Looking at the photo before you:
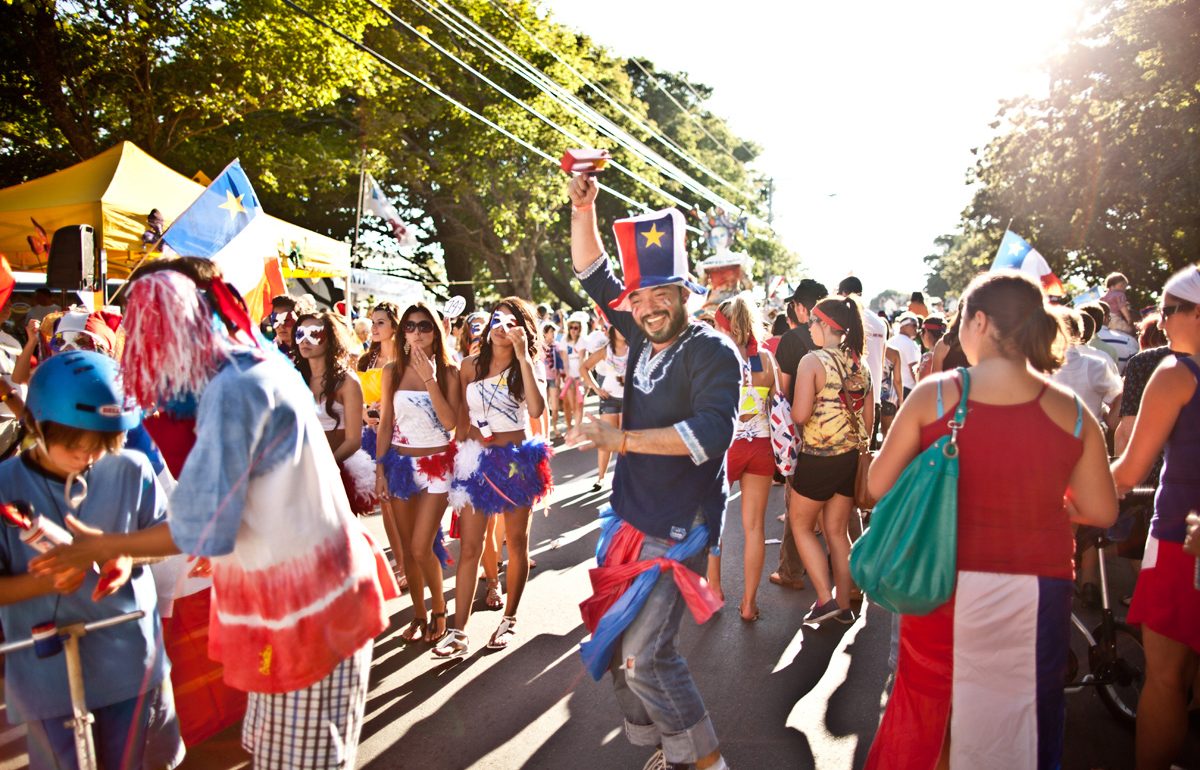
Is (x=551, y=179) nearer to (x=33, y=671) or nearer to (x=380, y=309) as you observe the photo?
(x=380, y=309)

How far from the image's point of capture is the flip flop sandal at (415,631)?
5273 mm

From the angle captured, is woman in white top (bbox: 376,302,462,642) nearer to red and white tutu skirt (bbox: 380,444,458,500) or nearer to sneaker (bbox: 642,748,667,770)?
red and white tutu skirt (bbox: 380,444,458,500)

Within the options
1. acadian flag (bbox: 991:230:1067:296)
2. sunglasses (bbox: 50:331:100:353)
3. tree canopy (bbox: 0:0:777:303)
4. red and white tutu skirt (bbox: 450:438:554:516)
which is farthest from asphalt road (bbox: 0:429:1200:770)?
tree canopy (bbox: 0:0:777:303)

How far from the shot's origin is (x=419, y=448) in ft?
17.4

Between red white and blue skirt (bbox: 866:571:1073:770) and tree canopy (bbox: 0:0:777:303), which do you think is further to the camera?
tree canopy (bbox: 0:0:777:303)

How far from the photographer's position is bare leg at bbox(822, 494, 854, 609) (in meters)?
5.37

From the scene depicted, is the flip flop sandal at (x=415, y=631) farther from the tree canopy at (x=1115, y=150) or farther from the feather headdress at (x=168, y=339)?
the tree canopy at (x=1115, y=150)

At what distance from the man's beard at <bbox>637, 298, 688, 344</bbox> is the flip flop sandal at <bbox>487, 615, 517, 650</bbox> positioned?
2.71 meters

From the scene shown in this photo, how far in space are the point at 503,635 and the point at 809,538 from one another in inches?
82.3

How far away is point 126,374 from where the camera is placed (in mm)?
2262

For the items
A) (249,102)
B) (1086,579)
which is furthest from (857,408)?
(249,102)

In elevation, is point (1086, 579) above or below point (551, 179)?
below

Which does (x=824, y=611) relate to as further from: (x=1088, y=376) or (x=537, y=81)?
(x=537, y=81)

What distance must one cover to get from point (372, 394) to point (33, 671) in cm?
526
